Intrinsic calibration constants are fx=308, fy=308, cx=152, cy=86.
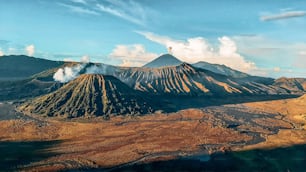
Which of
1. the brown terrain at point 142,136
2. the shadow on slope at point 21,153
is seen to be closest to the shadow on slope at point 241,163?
the brown terrain at point 142,136

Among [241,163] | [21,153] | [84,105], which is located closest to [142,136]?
→ [241,163]

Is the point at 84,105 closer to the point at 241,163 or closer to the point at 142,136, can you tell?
the point at 142,136

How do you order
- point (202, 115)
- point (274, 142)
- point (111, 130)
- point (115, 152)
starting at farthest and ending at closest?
point (202, 115)
point (111, 130)
point (274, 142)
point (115, 152)

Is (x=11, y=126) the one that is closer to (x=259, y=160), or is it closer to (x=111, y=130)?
(x=111, y=130)

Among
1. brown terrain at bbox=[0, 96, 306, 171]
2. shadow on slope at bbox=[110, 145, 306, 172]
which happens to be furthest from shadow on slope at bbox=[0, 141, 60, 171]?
shadow on slope at bbox=[110, 145, 306, 172]

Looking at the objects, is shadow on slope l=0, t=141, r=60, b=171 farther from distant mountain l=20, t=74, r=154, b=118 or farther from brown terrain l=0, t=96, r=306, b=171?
distant mountain l=20, t=74, r=154, b=118

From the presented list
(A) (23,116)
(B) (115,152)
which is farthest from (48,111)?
(B) (115,152)

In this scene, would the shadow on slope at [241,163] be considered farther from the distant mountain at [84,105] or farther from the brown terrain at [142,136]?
the distant mountain at [84,105]
